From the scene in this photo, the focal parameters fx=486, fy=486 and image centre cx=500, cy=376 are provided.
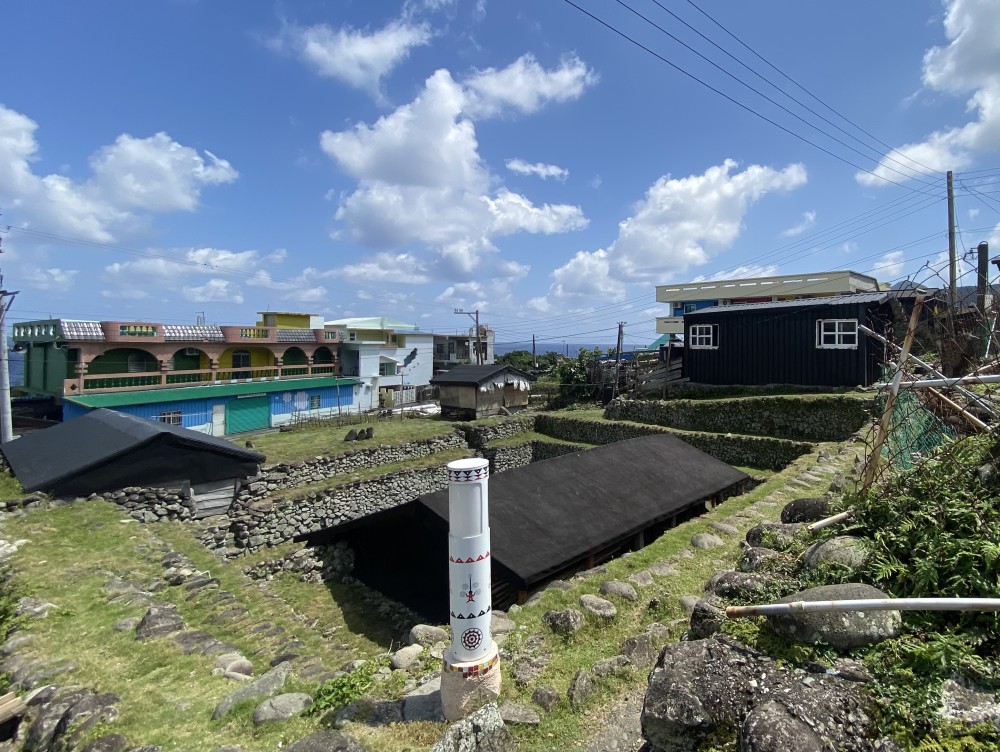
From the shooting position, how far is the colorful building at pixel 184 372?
24359 mm

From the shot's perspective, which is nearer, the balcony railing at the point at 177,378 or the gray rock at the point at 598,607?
the gray rock at the point at 598,607

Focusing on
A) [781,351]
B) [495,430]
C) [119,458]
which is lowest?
[495,430]

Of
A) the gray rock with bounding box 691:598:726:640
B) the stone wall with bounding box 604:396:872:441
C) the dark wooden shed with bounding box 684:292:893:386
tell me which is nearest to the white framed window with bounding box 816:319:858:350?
the dark wooden shed with bounding box 684:292:893:386

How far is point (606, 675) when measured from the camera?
13.9 ft

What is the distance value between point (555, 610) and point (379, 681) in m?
2.15

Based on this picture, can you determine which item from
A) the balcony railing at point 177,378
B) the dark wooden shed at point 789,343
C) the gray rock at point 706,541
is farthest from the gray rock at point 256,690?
the balcony railing at point 177,378

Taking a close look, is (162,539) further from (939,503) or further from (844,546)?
(939,503)

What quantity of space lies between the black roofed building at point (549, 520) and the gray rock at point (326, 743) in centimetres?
381

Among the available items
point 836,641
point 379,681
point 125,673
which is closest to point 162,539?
point 125,673

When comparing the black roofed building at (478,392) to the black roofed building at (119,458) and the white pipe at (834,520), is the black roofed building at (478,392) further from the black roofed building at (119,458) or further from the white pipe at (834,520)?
the white pipe at (834,520)

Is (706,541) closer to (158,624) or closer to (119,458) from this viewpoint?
(158,624)

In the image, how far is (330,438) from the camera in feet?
68.8

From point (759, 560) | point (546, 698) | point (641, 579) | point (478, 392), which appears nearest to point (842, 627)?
point (759, 560)

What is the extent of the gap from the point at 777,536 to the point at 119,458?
12.1 meters
